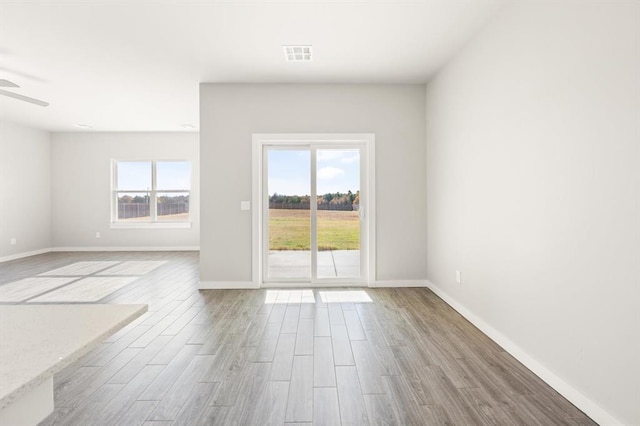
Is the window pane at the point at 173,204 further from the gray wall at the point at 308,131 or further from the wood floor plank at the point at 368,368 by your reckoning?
the wood floor plank at the point at 368,368

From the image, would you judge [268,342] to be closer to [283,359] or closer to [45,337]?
[283,359]

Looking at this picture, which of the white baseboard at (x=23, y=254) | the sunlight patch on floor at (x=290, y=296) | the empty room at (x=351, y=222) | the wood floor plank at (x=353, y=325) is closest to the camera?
the empty room at (x=351, y=222)

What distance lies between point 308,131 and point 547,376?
3689mm

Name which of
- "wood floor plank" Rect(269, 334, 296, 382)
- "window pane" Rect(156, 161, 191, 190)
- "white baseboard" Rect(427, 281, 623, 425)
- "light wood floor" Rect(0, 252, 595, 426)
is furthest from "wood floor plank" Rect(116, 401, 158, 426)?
"window pane" Rect(156, 161, 191, 190)

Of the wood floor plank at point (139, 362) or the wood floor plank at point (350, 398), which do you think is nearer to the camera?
the wood floor plank at point (350, 398)

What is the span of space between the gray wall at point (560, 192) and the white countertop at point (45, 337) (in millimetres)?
2275

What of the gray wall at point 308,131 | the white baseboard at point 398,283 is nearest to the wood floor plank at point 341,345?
the white baseboard at point 398,283

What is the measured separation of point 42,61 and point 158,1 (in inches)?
87.3

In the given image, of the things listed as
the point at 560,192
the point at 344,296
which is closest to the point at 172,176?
the point at 344,296

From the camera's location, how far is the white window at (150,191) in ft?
27.2

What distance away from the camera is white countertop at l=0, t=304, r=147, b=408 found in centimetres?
66

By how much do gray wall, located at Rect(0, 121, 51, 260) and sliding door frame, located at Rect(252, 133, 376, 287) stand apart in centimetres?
607

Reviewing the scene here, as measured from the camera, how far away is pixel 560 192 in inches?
86.8

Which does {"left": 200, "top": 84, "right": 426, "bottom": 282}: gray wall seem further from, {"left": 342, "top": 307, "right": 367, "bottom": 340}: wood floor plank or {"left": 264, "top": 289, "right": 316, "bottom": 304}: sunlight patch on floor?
{"left": 342, "top": 307, "right": 367, "bottom": 340}: wood floor plank
